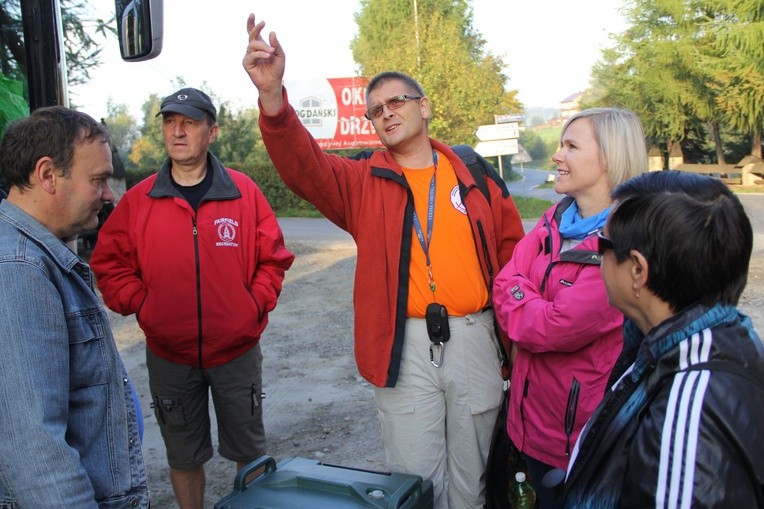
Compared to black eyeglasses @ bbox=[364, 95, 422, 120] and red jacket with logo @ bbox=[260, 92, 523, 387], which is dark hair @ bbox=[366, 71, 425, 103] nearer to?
black eyeglasses @ bbox=[364, 95, 422, 120]

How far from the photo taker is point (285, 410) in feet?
18.5

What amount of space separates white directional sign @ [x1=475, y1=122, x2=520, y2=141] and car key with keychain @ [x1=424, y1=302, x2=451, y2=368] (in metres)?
17.6

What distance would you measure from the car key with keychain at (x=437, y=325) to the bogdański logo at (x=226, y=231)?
1135mm

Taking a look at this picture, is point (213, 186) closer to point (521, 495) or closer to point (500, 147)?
point (521, 495)

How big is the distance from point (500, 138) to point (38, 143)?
746 inches

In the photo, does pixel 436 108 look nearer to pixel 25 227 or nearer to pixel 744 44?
pixel 744 44

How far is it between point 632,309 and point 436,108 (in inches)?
911

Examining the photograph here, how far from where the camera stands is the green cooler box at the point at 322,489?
7.35 ft

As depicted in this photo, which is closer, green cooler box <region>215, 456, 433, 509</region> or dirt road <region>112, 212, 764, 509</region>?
green cooler box <region>215, 456, 433, 509</region>

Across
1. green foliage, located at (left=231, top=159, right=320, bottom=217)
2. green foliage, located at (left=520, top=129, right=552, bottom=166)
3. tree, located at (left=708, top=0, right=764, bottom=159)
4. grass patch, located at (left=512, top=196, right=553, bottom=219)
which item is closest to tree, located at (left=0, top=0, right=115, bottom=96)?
grass patch, located at (left=512, top=196, right=553, bottom=219)

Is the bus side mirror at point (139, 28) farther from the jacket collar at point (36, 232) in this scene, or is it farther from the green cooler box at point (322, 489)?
the green cooler box at point (322, 489)

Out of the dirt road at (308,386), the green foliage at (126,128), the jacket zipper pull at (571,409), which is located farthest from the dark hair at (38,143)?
the green foliage at (126,128)

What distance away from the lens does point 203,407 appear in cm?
359

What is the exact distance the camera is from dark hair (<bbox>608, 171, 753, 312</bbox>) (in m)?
1.42
